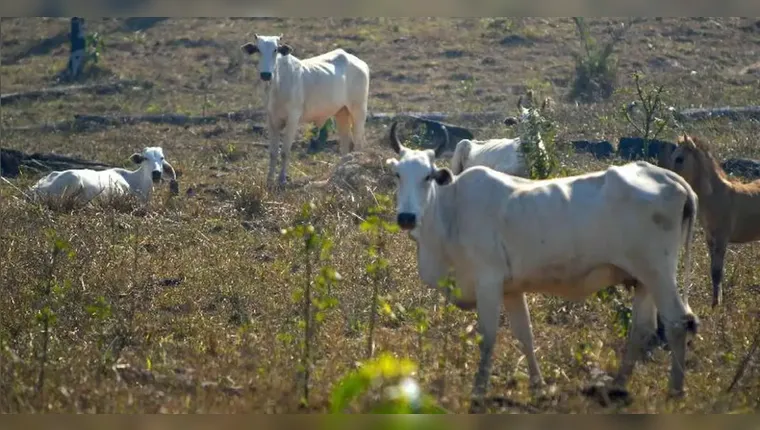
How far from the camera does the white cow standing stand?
15406 mm

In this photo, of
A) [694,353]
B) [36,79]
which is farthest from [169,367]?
[36,79]

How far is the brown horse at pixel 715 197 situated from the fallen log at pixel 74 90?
581 inches

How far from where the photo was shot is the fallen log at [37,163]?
15.2 m

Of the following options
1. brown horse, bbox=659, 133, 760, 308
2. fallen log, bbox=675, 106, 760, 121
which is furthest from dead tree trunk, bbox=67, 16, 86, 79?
brown horse, bbox=659, 133, 760, 308

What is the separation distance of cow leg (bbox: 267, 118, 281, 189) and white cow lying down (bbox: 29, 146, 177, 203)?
1101 millimetres

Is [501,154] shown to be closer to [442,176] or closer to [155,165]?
[442,176]

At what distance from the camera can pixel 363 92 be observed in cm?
1677

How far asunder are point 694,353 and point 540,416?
2.71 m

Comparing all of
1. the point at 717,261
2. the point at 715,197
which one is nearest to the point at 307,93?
the point at 715,197

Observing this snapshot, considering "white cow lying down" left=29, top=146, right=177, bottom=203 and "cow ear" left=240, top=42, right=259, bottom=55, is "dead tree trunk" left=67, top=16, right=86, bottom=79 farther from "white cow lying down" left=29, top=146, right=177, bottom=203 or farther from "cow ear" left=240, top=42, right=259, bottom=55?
"white cow lying down" left=29, top=146, right=177, bottom=203

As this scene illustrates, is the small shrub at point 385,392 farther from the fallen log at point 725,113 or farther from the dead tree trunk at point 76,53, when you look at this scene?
the dead tree trunk at point 76,53

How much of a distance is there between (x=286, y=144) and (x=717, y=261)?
6934mm

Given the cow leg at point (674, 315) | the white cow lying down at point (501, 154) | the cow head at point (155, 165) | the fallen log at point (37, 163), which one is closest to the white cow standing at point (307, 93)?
the cow head at point (155, 165)
